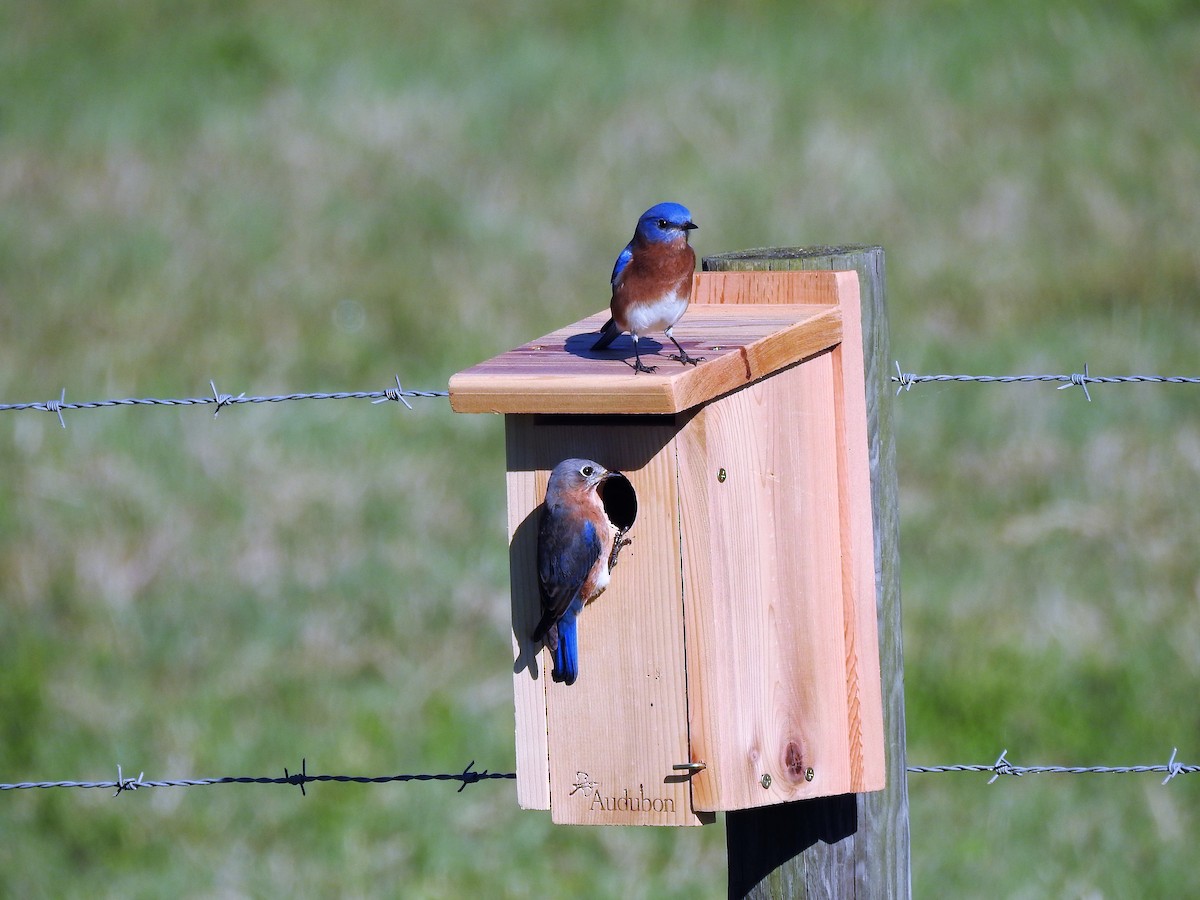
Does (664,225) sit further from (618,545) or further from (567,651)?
(567,651)

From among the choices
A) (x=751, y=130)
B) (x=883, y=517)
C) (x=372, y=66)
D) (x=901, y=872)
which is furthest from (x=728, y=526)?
(x=372, y=66)

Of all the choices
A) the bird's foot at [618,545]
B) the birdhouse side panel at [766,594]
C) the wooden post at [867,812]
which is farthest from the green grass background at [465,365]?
the bird's foot at [618,545]

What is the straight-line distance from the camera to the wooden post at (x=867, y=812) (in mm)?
3205

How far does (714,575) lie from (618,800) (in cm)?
50

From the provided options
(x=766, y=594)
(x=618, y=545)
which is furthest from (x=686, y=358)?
(x=766, y=594)

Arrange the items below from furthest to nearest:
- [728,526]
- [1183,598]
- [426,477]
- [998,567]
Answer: [426,477] → [998,567] → [1183,598] → [728,526]

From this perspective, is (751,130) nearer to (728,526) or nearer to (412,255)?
(412,255)

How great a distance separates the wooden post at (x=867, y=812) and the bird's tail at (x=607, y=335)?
1.24ft

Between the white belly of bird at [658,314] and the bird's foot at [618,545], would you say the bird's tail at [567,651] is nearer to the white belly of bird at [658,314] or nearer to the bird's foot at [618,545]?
the bird's foot at [618,545]

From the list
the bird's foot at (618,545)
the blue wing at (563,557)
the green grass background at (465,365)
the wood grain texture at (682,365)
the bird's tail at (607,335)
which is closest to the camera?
the wood grain texture at (682,365)

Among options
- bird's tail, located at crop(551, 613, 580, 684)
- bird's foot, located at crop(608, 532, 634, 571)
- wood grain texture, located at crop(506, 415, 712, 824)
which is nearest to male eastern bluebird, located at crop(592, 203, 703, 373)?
wood grain texture, located at crop(506, 415, 712, 824)

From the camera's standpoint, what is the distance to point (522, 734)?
10.3 ft

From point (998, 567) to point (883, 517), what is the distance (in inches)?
146

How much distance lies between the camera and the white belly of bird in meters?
3.15
